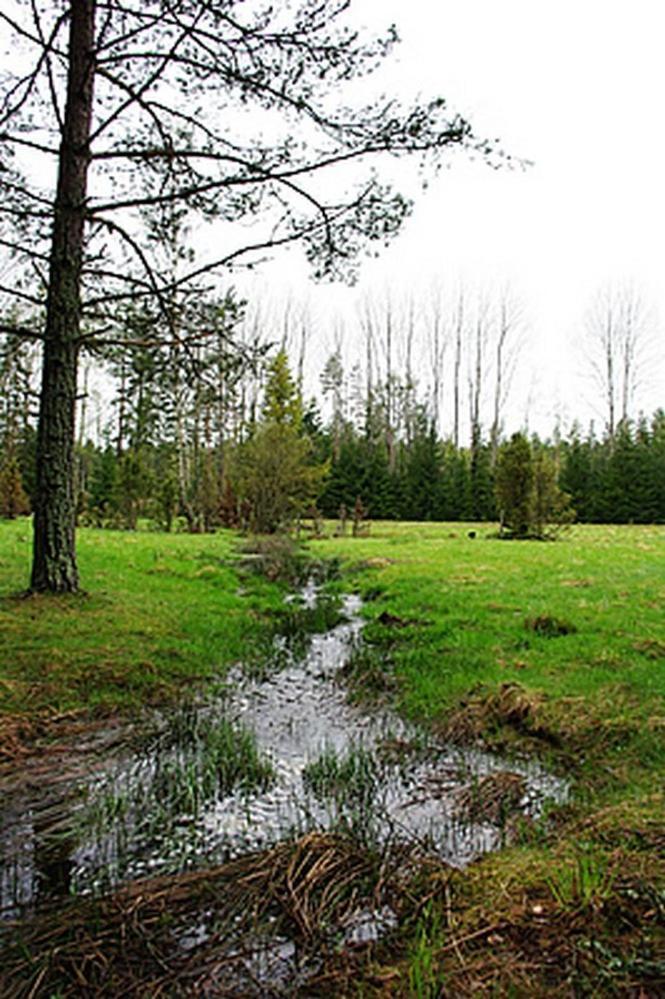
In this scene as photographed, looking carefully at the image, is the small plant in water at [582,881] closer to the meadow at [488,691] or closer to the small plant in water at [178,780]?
the meadow at [488,691]

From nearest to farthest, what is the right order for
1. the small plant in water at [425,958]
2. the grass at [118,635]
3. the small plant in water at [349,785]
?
the small plant in water at [425,958]
the small plant in water at [349,785]
the grass at [118,635]

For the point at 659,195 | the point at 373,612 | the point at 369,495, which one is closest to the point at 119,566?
the point at 373,612

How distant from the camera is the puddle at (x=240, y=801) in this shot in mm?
2738

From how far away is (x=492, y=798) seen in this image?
343 centimetres

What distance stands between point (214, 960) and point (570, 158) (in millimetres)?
8253

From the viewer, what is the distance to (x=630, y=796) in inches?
132

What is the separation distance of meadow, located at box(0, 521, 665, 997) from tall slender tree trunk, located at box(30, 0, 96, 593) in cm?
95

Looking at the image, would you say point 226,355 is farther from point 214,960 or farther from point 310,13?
point 214,960

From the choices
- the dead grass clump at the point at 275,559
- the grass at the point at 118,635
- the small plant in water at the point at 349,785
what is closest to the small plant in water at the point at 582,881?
the small plant in water at the point at 349,785

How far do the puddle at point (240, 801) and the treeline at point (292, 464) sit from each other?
41.1ft

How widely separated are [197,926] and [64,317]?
22.1 feet

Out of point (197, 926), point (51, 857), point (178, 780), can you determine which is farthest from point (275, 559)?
point (197, 926)

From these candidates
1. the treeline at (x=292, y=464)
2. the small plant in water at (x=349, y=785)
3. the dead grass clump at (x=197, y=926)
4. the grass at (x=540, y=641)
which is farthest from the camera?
the treeline at (x=292, y=464)

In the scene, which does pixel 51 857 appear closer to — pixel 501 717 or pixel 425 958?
pixel 425 958
